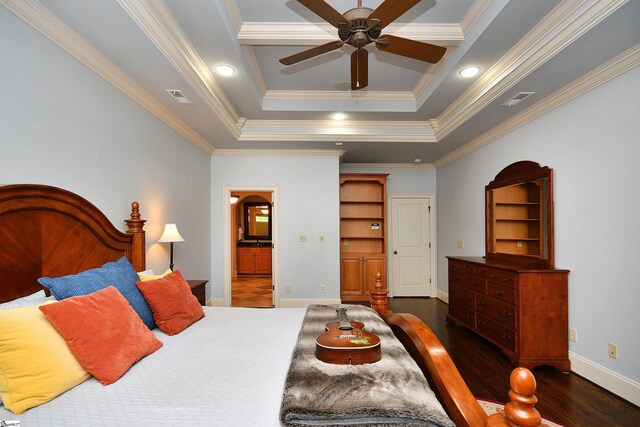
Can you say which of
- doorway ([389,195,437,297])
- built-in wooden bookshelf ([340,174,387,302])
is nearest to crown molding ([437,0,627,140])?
built-in wooden bookshelf ([340,174,387,302])

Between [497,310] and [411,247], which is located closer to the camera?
[497,310]

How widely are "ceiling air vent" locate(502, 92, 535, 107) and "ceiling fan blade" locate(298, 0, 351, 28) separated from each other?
204 cm

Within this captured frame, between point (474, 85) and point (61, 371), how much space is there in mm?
3837

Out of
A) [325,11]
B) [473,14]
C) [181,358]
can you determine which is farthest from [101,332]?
[473,14]

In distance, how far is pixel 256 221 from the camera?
8.95 metres

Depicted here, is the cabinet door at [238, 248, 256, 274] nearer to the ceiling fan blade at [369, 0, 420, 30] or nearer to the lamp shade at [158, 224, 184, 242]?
the lamp shade at [158, 224, 184, 242]

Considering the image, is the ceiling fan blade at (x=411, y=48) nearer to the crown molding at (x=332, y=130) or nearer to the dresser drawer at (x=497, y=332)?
the crown molding at (x=332, y=130)

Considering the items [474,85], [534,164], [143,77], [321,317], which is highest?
[474,85]

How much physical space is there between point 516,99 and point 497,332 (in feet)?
7.73

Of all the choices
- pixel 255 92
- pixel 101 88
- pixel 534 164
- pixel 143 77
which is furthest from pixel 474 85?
pixel 101 88

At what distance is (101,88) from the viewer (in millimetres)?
2340

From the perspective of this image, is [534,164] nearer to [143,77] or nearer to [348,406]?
[348,406]

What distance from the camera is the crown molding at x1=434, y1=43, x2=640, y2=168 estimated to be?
2219mm

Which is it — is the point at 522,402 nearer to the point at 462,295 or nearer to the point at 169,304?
the point at 169,304
